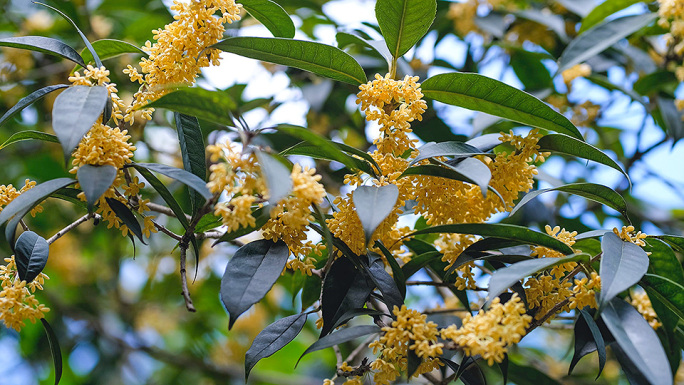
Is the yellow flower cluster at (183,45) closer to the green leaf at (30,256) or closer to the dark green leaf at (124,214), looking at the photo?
the dark green leaf at (124,214)

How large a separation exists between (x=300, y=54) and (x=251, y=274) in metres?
0.42

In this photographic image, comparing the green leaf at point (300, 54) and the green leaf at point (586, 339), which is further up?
the green leaf at point (300, 54)

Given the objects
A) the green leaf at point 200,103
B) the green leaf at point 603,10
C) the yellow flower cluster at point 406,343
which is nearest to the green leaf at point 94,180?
the green leaf at point 200,103

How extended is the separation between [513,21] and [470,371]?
1632 mm

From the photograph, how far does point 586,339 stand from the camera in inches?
38.7

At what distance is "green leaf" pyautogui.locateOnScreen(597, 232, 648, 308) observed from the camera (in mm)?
785

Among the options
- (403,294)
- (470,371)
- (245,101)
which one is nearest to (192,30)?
(403,294)

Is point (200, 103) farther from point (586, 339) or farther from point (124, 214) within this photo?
point (586, 339)

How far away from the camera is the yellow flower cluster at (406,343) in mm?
856

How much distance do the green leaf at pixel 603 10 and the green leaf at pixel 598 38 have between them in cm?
7

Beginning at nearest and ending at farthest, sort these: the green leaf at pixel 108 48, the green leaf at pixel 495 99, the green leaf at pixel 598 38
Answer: the green leaf at pixel 495 99, the green leaf at pixel 108 48, the green leaf at pixel 598 38

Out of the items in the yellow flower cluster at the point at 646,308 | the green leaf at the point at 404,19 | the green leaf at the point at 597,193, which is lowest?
the yellow flower cluster at the point at 646,308

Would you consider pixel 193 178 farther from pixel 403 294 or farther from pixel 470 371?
pixel 470 371

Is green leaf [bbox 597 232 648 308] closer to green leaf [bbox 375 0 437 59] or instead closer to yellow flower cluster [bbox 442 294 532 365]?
yellow flower cluster [bbox 442 294 532 365]
